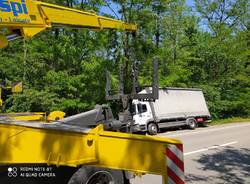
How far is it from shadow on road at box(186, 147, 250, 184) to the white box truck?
27.4ft

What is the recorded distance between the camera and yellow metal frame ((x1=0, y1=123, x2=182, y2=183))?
4.29 meters

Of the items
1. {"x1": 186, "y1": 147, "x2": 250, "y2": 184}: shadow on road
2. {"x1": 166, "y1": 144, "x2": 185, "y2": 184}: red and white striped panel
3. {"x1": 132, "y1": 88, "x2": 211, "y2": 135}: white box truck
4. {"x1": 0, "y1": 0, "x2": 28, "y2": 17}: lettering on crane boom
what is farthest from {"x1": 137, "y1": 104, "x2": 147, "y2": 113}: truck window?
{"x1": 166, "y1": 144, "x2": 185, "y2": 184}: red and white striped panel

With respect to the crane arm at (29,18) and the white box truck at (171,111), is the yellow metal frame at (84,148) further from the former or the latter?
the white box truck at (171,111)

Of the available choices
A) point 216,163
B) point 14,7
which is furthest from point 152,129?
point 14,7

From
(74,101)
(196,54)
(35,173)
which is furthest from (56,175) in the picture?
(196,54)

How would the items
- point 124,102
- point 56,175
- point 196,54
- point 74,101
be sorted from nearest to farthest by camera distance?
1. point 56,175
2. point 124,102
3. point 74,101
4. point 196,54

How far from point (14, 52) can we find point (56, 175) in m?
18.9

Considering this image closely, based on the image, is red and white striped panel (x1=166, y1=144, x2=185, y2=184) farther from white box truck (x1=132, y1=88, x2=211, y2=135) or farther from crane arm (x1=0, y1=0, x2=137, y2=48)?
white box truck (x1=132, y1=88, x2=211, y2=135)

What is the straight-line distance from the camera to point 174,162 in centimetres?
423

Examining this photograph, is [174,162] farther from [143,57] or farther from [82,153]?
[143,57]

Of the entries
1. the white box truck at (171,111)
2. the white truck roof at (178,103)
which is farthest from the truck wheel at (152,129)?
the white truck roof at (178,103)

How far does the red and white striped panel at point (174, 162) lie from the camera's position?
4.22m

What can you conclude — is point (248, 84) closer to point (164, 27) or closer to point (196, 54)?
point (196, 54)

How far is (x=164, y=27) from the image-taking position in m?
31.2
